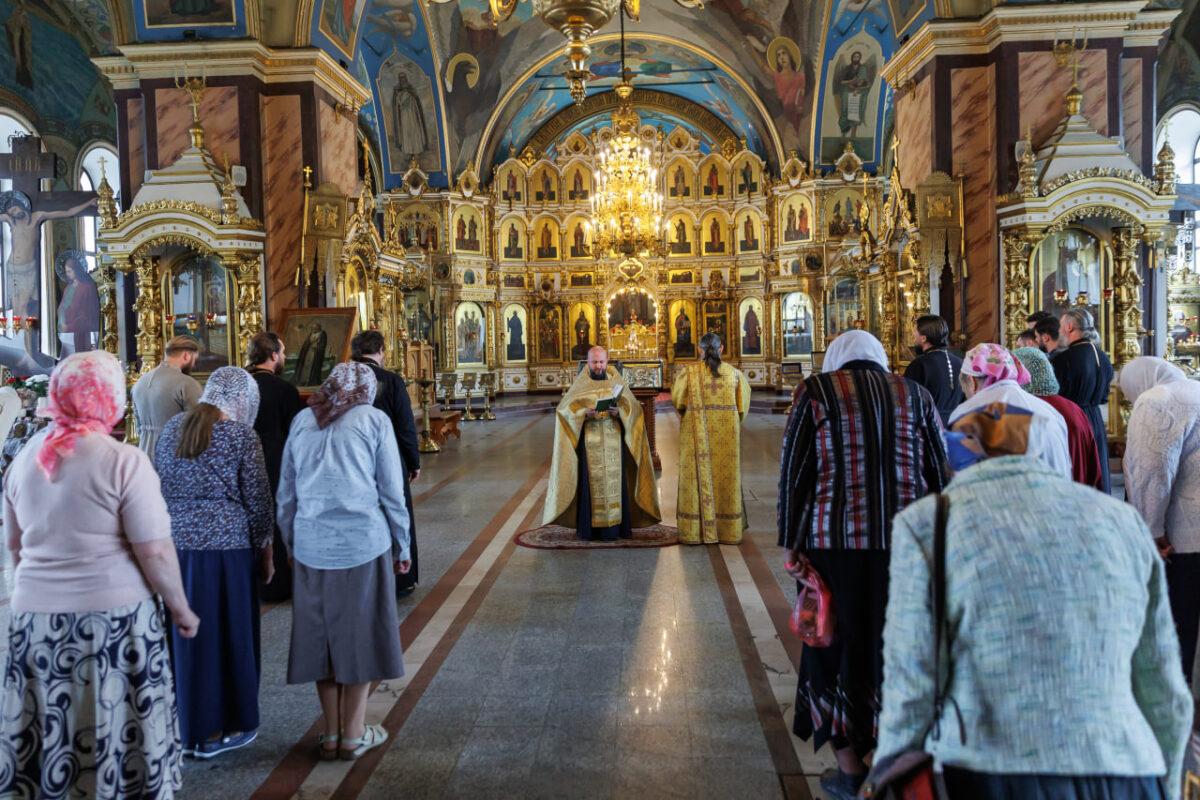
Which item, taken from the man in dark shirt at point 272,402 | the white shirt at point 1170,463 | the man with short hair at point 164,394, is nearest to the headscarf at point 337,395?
the man with short hair at point 164,394

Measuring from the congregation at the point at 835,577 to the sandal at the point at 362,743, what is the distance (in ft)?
0.04

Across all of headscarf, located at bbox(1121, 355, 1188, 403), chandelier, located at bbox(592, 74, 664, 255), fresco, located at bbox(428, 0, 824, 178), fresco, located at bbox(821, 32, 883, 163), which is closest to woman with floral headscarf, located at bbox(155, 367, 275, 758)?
headscarf, located at bbox(1121, 355, 1188, 403)

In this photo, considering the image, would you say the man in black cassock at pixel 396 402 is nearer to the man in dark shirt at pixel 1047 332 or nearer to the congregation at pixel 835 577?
the congregation at pixel 835 577

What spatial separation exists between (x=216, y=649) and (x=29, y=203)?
19067mm

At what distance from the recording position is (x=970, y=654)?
176cm

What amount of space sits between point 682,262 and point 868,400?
27.3m

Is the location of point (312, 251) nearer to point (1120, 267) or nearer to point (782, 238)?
point (1120, 267)

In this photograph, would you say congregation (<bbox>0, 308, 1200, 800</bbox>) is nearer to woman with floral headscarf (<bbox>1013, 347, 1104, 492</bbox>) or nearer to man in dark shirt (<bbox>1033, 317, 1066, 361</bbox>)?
woman with floral headscarf (<bbox>1013, 347, 1104, 492</bbox>)

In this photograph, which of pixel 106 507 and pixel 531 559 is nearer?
pixel 106 507

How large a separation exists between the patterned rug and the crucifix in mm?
14700

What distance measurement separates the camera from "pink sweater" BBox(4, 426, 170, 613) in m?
2.77

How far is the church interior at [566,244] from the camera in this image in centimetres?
440

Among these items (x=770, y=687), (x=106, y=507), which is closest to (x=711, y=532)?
(x=770, y=687)

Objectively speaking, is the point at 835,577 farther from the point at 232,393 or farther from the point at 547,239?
the point at 547,239
